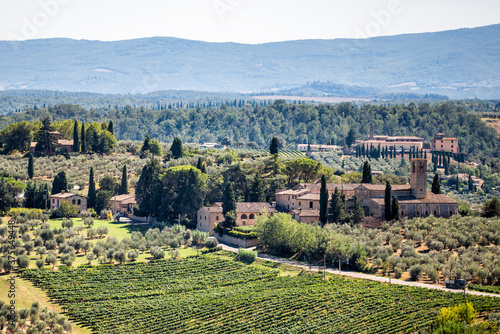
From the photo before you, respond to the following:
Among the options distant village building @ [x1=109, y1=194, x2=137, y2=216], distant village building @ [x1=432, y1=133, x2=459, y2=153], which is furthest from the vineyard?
distant village building @ [x1=432, y1=133, x2=459, y2=153]

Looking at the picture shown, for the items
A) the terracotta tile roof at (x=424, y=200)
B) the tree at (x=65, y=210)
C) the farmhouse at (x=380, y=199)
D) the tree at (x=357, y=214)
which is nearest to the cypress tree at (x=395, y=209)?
the farmhouse at (x=380, y=199)

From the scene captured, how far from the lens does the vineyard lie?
175ft

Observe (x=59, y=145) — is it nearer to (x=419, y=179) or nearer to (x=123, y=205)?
(x=123, y=205)

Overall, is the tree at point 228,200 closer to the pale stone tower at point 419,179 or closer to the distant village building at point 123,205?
the distant village building at point 123,205

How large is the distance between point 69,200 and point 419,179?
37.7 metres

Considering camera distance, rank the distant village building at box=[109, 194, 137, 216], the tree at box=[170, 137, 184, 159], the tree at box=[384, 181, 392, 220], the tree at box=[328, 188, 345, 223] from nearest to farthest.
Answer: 1. the tree at box=[384, 181, 392, 220]
2. the tree at box=[328, 188, 345, 223]
3. the distant village building at box=[109, 194, 137, 216]
4. the tree at box=[170, 137, 184, 159]

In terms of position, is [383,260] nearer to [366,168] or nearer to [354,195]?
[354,195]

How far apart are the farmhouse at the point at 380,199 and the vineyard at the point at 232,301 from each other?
15.8 metres

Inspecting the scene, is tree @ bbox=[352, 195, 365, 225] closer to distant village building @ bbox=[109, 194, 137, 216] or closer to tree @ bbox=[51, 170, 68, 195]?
distant village building @ bbox=[109, 194, 137, 216]

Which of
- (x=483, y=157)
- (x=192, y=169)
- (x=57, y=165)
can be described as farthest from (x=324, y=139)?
(x=192, y=169)

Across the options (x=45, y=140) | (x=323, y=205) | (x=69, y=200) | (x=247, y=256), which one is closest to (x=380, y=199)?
(x=323, y=205)

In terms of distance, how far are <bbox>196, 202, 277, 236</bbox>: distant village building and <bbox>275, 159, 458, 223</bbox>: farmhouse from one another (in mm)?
2567

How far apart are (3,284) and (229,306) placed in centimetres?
1623

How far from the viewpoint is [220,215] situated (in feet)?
267
